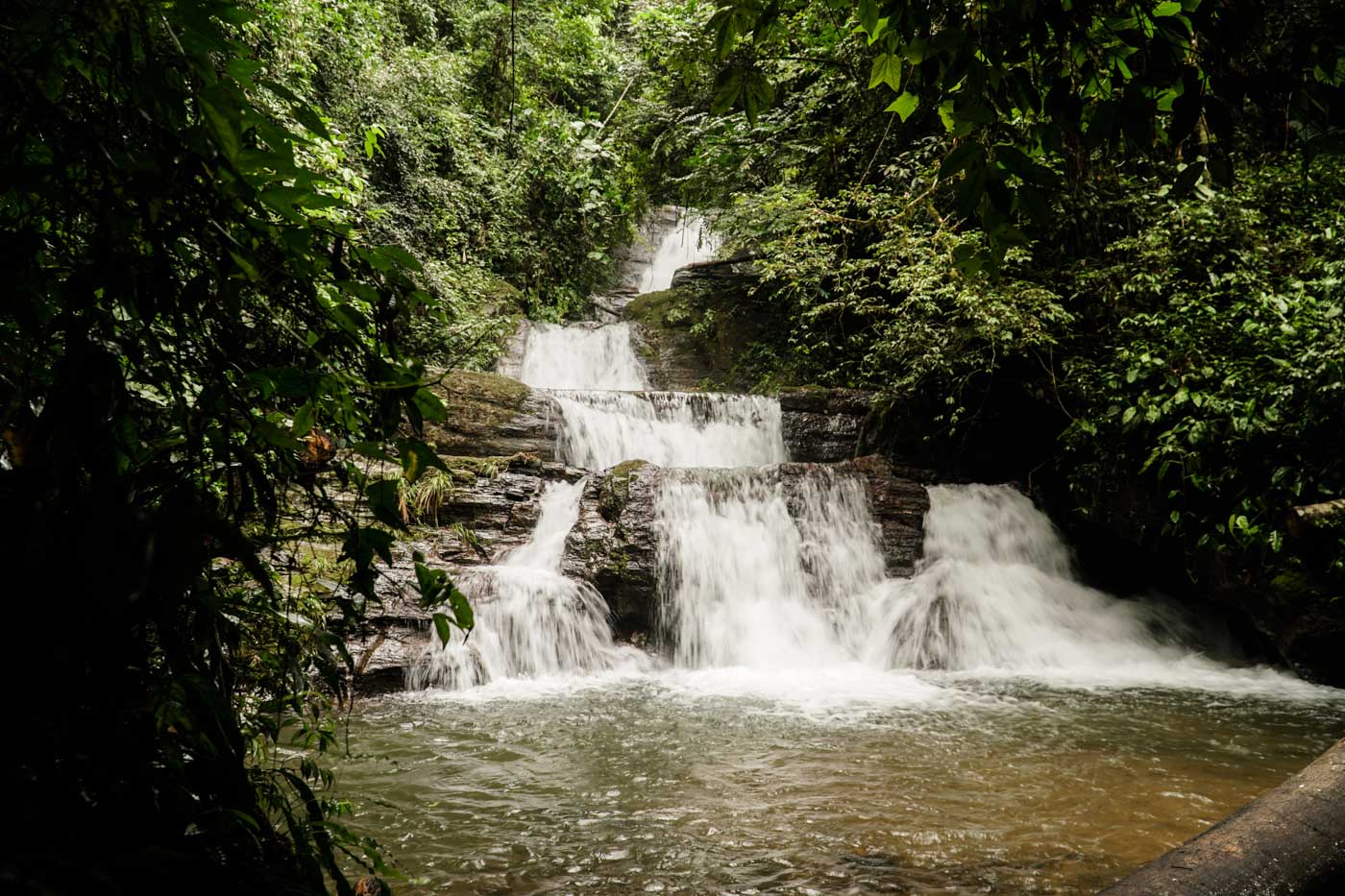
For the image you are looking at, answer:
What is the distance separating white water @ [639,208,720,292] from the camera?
18.7 m

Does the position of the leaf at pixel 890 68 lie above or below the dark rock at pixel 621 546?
above

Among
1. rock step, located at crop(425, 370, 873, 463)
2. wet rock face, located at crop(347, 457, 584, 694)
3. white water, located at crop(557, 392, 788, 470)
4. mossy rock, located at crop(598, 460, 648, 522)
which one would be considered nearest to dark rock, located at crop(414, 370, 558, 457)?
rock step, located at crop(425, 370, 873, 463)

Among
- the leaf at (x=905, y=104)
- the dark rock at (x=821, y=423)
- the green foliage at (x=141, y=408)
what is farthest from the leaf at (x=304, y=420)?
the dark rock at (x=821, y=423)

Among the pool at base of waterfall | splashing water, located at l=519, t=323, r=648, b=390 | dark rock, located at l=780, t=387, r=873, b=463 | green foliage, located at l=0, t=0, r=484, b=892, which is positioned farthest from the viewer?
splashing water, located at l=519, t=323, r=648, b=390

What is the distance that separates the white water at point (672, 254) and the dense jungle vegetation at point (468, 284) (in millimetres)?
1531

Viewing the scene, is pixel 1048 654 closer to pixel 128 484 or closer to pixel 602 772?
pixel 602 772

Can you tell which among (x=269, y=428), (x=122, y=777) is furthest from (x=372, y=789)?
(x=269, y=428)

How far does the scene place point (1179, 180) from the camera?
1419mm

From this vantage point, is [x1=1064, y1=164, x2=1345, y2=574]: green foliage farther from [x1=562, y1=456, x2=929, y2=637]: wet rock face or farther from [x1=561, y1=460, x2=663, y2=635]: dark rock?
[x1=561, y1=460, x2=663, y2=635]: dark rock

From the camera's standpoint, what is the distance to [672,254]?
64.6ft

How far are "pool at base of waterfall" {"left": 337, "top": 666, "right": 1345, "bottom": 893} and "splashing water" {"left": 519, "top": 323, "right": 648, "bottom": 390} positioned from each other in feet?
26.9

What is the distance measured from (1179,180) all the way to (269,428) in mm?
1703

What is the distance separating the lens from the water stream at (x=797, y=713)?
3.28m

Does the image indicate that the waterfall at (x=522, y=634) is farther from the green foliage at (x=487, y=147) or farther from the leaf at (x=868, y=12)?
the leaf at (x=868, y=12)
